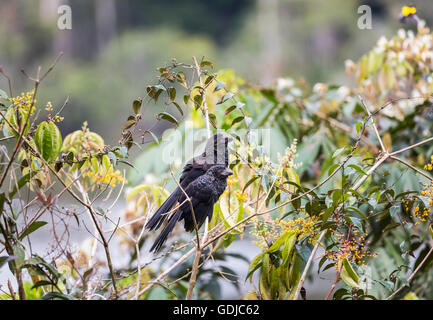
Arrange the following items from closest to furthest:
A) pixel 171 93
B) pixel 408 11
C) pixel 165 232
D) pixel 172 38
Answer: pixel 165 232, pixel 171 93, pixel 408 11, pixel 172 38

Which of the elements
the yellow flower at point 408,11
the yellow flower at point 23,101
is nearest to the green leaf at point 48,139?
the yellow flower at point 23,101

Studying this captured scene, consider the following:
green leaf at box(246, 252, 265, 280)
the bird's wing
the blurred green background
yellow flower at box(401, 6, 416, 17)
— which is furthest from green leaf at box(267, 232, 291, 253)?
the blurred green background

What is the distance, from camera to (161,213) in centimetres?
73

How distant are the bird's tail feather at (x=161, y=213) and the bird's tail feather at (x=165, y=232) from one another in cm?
1

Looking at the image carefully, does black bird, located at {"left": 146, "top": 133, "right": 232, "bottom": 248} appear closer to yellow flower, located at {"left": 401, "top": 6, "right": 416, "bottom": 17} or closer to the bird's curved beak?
the bird's curved beak

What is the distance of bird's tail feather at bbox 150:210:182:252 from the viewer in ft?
2.28

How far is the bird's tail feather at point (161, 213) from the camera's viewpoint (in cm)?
73

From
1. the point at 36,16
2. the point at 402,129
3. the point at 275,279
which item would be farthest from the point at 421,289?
the point at 36,16

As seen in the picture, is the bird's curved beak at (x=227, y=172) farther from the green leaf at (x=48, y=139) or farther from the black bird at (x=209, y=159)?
the green leaf at (x=48, y=139)

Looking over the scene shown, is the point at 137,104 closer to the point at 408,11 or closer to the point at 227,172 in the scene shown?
the point at 227,172

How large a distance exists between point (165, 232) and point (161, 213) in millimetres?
43

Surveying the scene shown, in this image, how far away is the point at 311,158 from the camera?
1.46m

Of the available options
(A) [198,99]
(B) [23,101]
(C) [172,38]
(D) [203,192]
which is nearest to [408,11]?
(A) [198,99]
